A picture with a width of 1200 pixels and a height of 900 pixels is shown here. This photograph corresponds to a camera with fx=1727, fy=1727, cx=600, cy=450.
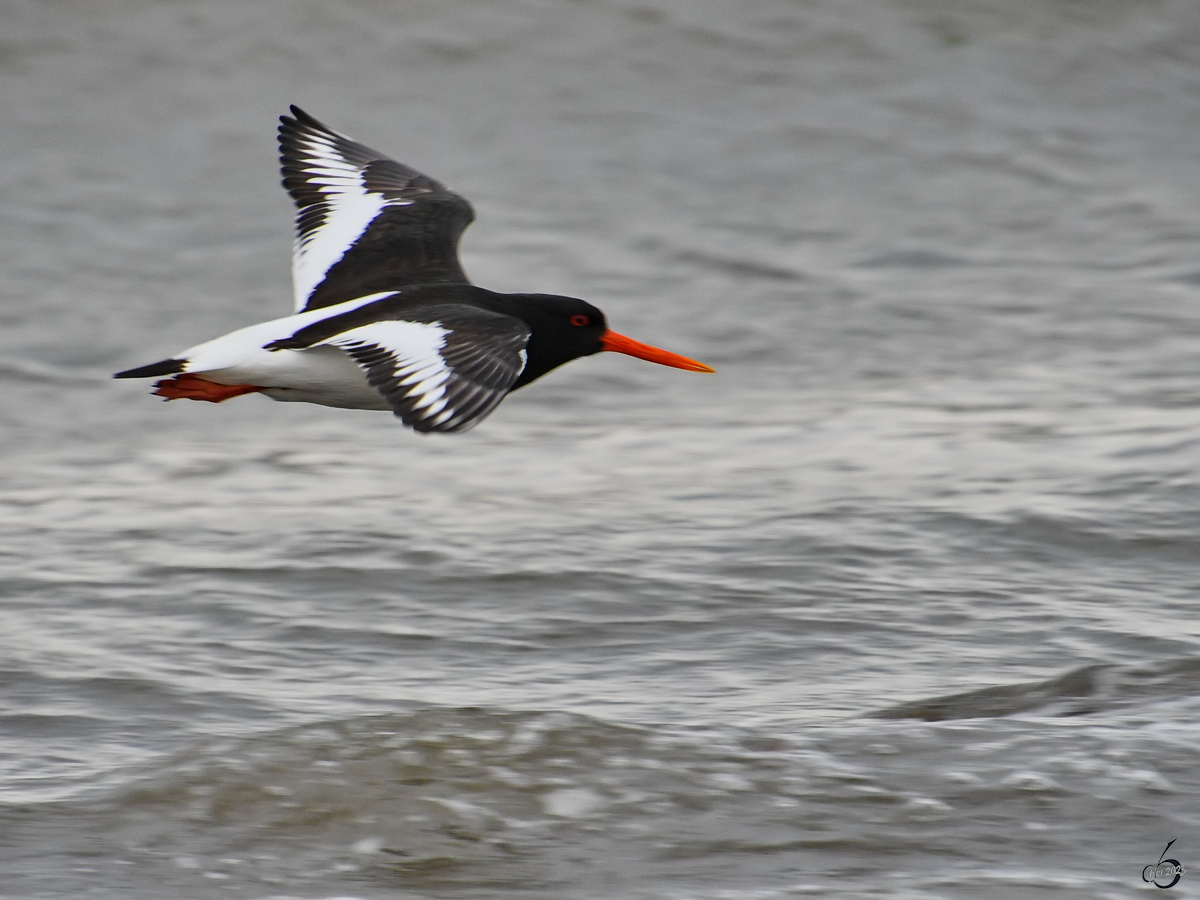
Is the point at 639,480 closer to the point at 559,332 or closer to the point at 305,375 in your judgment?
the point at 559,332

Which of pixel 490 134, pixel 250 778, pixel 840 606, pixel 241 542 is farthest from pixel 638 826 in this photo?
pixel 490 134

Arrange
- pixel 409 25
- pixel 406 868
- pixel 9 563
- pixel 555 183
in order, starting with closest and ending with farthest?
pixel 406 868 < pixel 9 563 < pixel 555 183 < pixel 409 25

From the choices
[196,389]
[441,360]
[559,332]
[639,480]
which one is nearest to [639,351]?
[559,332]

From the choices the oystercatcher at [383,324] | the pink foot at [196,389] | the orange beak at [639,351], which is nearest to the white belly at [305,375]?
the oystercatcher at [383,324]

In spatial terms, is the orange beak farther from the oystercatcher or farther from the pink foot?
the pink foot

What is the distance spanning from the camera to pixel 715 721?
198 inches

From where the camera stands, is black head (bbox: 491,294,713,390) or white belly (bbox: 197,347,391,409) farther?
black head (bbox: 491,294,713,390)

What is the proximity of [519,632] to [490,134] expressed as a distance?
614 cm

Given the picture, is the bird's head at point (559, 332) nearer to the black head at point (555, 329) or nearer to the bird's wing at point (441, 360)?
the black head at point (555, 329)

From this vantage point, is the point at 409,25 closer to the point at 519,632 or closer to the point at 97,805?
the point at 519,632

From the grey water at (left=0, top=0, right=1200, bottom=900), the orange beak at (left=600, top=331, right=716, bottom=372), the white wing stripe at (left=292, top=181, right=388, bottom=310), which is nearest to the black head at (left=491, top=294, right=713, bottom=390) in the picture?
the orange beak at (left=600, top=331, right=716, bottom=372)

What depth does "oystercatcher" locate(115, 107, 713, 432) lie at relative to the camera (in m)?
4.49

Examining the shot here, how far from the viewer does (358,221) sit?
629 cm

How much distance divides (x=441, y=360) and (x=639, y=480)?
2850 mm
